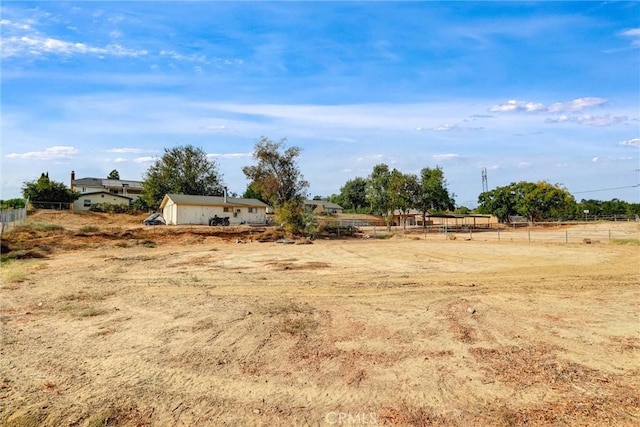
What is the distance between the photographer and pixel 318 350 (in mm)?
7500

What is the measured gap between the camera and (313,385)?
20.0ft

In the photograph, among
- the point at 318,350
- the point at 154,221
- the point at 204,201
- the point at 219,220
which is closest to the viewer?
the point at 318,350

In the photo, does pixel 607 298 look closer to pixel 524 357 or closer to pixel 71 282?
pixel 524 357

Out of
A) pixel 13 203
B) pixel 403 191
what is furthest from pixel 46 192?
pixel 403 191

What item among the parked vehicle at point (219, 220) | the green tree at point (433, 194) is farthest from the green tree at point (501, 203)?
the parked vehicle at point (219, 220)

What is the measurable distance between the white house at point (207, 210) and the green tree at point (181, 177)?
1102cm

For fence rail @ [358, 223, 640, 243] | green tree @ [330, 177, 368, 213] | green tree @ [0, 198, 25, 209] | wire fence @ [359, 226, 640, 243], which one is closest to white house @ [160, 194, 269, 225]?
fence rail @ [358, 223, 640, 243]

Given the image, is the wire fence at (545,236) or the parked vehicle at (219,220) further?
the parked vehicle at (219,220)

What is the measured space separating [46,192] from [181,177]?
748 inches

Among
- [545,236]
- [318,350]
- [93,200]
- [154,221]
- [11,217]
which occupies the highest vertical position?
[93,200]

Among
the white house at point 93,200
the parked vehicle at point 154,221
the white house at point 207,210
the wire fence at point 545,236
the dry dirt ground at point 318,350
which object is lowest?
the dry dirt ground at point 318,350

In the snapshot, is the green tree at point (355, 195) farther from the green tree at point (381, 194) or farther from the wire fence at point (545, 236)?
the wire fence at point (545, 236)

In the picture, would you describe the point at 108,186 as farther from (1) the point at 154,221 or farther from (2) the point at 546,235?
(2) the point at 546,235

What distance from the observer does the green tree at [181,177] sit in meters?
65.1
